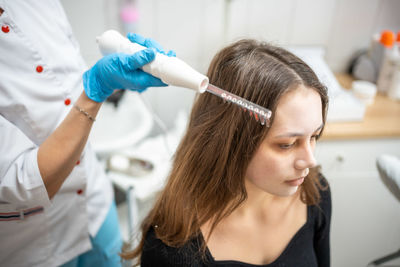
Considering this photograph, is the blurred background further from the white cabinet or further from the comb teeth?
the comb teeth

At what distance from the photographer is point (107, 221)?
45.8 inches

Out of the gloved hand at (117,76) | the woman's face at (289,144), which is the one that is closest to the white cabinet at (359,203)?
the woman's face at (289,144)

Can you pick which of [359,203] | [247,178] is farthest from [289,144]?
[359,203]

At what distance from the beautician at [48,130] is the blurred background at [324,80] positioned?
1.03 ft

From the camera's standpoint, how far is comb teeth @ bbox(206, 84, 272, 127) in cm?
67

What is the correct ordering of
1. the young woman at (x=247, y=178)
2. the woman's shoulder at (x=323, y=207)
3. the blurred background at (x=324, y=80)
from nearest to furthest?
1. the young woman at (x=247, y=178)
2. the woman's shoulder at (x=323, y=207)
3. the blurred background at (x=324, y=80)

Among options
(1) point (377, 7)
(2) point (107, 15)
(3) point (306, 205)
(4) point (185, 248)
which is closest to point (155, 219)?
(4) point (185, 248)

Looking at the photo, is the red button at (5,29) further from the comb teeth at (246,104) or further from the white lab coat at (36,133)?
the comb teeth at (246,104)

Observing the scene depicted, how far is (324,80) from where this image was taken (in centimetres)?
146

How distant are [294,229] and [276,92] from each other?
0.47 m

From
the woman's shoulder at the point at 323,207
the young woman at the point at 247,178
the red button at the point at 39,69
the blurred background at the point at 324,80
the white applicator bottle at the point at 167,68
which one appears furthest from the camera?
the blurred background at the point at 324,80

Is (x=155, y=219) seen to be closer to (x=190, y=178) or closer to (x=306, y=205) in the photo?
(x=190, y=178)

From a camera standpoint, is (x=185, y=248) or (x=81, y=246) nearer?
(x=185, y=248)

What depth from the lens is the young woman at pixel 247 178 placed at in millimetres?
727
